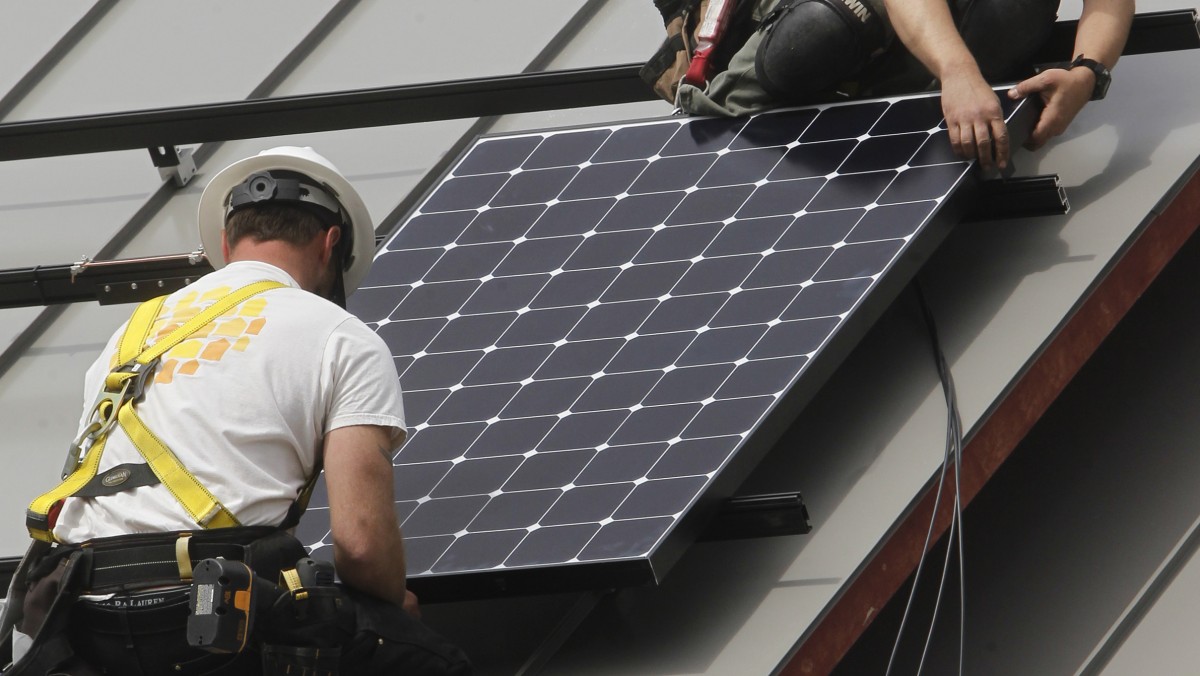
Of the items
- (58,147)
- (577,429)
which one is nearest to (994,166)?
(577,429)

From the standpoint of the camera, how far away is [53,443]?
5707mm

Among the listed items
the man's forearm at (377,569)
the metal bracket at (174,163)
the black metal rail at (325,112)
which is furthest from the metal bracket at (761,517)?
the metal bracket at (174,163)

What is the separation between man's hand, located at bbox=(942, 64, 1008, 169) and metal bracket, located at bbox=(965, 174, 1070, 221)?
0.23m

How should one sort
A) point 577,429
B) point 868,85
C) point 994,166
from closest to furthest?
point 577,429 → point 994,166 → point 868,85

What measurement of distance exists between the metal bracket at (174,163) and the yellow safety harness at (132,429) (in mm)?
2988

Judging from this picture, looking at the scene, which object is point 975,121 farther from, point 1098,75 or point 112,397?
point 112,397

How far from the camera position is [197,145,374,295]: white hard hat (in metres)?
4.14

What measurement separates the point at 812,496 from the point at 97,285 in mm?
2659

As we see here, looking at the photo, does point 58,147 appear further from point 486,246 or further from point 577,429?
point 577,429

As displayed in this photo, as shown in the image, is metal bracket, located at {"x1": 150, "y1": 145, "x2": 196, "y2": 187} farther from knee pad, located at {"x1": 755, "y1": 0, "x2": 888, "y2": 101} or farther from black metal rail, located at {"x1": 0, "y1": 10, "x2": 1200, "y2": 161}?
knee pad, located at {"x1": 755, "y1": 0, "x2": 888, "y2": 101}

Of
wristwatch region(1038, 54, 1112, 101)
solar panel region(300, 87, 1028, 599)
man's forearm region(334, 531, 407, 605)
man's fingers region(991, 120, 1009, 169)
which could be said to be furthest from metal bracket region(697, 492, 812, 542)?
wristwatch region(1038, 54, 1112, 101)

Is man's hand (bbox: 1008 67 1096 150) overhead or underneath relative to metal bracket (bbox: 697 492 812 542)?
overhead

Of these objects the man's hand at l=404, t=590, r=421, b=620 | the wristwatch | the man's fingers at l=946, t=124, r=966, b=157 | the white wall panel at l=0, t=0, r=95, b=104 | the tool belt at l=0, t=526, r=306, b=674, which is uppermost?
the wristwatch

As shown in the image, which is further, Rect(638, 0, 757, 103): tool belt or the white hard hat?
Rect(638, 0, 757, 103): tool belt
